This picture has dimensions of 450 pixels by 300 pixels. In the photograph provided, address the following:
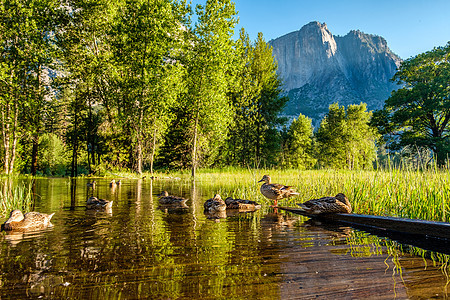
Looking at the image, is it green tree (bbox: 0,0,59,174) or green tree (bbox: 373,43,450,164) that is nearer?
green tree (bbox: 0,0,59,174)

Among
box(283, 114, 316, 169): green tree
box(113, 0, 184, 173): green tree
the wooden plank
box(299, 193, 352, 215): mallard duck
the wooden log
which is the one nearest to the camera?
the wooden log

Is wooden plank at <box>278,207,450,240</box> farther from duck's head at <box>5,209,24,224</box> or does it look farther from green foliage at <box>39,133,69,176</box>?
green foliage at <box>39,133,69,176</box>

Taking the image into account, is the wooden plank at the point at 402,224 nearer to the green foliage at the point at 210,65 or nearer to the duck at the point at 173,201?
the duck at the point at 173,201

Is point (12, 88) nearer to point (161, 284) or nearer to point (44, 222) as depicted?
point (44, 222)

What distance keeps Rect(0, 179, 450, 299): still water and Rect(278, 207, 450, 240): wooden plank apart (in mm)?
537

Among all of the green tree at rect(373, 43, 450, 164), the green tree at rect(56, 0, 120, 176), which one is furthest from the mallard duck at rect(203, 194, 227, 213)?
the green tree at rect(373, 43, 450, 164)

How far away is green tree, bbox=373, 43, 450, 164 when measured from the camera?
33.1 meters

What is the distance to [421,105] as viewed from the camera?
35.0 metres

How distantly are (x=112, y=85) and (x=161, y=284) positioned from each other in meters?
29.8

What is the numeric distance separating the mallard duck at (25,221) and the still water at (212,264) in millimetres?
331

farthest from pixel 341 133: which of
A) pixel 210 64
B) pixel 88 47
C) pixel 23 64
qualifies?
pixel 23 64

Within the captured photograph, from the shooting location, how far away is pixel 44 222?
5.94 m

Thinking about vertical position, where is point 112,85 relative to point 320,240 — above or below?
above

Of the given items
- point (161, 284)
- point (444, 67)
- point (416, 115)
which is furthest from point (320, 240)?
point (444, 67)
